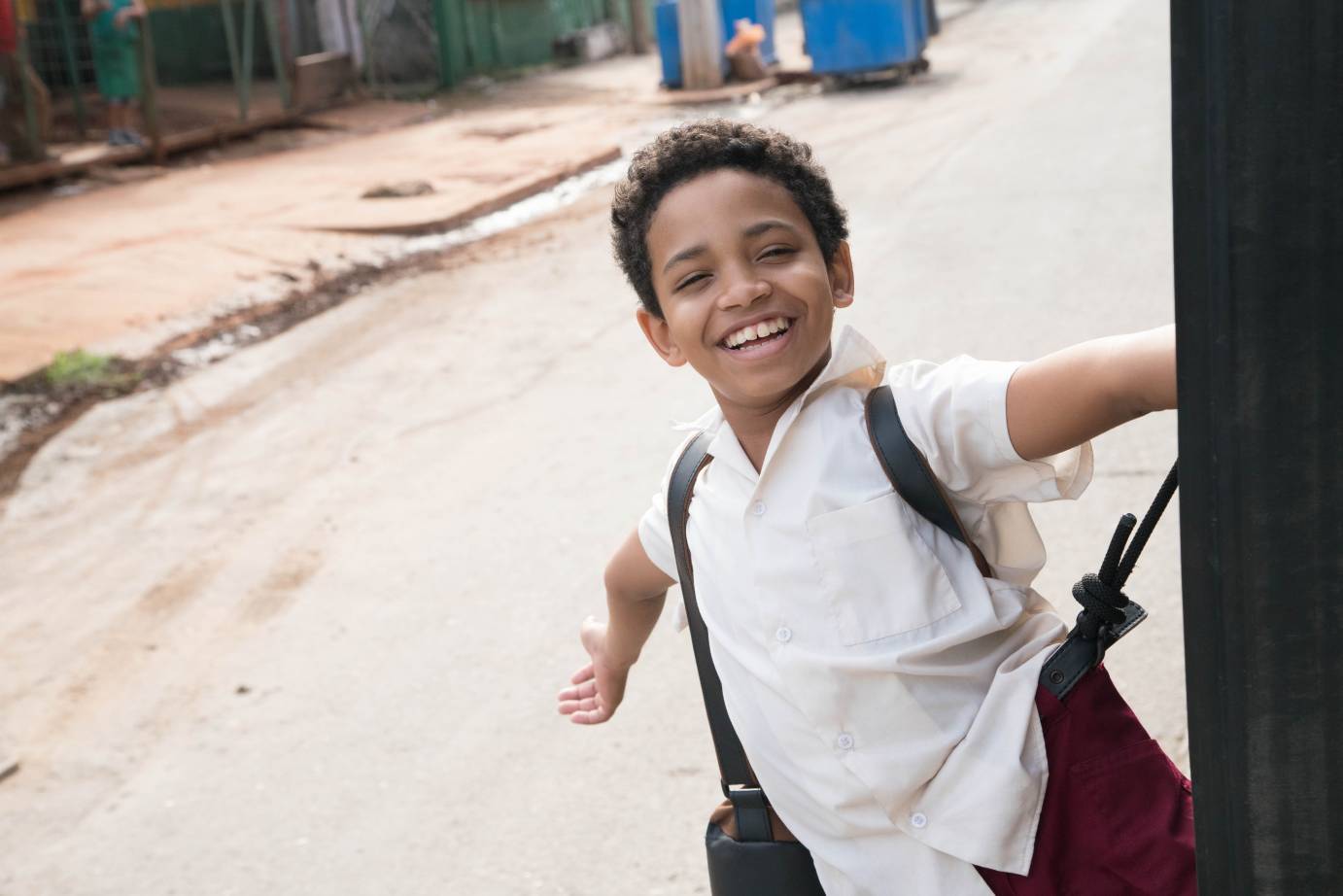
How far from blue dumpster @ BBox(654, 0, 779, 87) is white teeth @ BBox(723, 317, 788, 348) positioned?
14.7 metres

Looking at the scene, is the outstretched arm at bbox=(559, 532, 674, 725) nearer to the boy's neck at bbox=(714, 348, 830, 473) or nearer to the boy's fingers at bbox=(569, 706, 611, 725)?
the boy's fingers at bbox=(569, 706, 611, 725)

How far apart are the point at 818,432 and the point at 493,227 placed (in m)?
8.35

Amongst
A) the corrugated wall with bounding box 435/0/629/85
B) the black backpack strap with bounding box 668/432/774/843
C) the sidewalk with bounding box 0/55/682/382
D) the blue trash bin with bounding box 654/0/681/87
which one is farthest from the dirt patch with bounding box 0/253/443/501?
the corrugated wall with bounding box 435/0/629/85

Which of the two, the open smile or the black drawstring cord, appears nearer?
the black drawstring cord

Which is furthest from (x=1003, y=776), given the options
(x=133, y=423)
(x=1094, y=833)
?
(x=133, y=423)

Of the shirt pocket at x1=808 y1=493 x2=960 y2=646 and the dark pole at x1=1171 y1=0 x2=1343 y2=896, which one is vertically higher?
the dark pole at x1=1171 y1=0 x2=1343 y2=896

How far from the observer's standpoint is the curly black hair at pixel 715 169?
5.70 feet

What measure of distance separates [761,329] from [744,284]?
0.06 meters

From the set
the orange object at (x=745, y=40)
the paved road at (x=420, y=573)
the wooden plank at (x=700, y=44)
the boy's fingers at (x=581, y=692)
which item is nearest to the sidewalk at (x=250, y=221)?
the paved road at (x=420, y=573)

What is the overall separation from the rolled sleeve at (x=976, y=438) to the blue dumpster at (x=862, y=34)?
13843 millimetres

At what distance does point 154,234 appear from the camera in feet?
31.0

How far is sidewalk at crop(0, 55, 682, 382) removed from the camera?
25.0 feet

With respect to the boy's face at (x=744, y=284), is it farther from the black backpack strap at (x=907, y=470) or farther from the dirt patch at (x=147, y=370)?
the dirt patch at (x=147, y=370)

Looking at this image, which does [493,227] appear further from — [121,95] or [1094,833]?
[1094,833]
